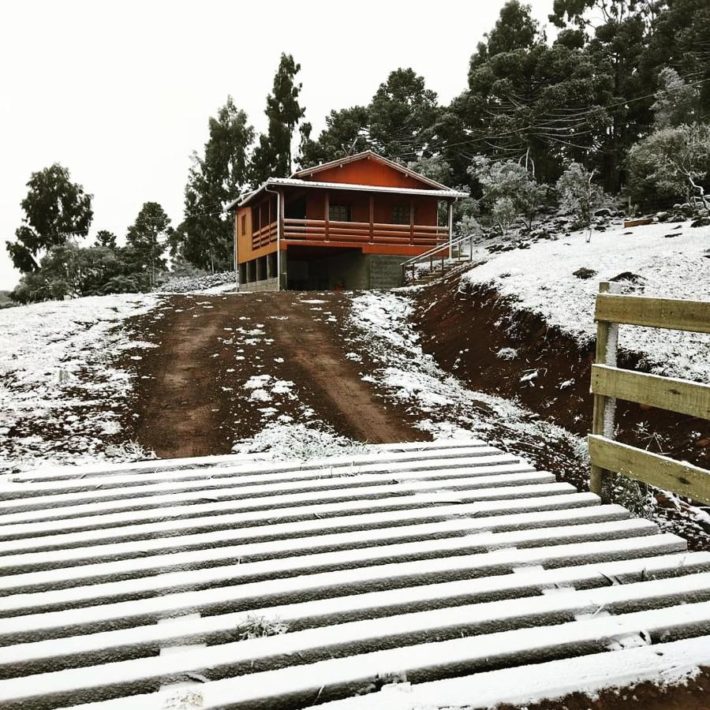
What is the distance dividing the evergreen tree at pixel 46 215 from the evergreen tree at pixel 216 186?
800 centimetres

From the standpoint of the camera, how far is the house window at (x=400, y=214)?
28.1m

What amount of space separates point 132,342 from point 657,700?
10.0 m

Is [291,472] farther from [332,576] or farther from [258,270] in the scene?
[258,270]

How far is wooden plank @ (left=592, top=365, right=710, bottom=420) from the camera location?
3.55 metres

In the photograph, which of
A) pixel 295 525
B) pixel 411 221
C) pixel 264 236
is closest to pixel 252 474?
pixel 295 525

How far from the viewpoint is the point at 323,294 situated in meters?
17.5

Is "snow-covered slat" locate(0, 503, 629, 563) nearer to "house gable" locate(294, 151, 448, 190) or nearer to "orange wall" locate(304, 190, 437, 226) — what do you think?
"orange wall" locate(304, 190, 437, 226)

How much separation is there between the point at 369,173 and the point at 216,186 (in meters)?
23.9

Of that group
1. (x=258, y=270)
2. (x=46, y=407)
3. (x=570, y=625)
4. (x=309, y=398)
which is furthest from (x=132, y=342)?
(x=258, y=270)

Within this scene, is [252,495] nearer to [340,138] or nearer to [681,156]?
[681,156]

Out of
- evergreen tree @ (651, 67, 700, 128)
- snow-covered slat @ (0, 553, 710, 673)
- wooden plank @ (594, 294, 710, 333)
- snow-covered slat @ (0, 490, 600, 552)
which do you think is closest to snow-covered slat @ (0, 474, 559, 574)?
snow-covered slat @ (0, 490, 600, 552)

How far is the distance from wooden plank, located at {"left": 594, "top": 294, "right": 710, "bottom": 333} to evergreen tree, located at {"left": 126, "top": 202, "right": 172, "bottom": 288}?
42.9 metres

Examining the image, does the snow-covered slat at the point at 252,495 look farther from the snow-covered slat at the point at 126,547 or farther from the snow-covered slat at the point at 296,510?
the snow-covered slat at the point at 126,547

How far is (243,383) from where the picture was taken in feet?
27.7
